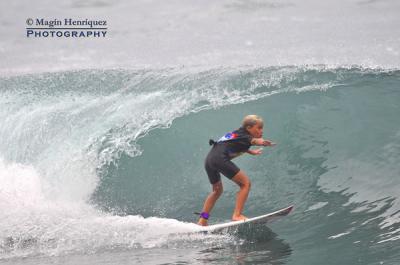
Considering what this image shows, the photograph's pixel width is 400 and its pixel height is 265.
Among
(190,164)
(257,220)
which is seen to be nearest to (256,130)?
(257,220)

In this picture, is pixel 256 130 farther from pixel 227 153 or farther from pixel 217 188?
pixel 217 188

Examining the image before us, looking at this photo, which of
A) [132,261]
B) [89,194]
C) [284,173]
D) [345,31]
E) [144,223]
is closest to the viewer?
[132,261]

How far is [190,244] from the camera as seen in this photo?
6602mm

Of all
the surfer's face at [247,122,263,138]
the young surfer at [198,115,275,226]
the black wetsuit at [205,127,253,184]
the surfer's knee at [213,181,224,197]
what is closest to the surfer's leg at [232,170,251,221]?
the young surfer at [198,115,275,226]

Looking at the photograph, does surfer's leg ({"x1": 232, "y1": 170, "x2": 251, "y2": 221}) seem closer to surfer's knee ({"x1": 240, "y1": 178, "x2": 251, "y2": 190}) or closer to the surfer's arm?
surfer's knee ({"x1": 240, "y1": 178, "x2": 251, "y2": 190})

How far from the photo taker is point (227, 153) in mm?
6965

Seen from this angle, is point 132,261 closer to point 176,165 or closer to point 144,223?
point 144,223

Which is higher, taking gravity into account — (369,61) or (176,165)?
(369,61)

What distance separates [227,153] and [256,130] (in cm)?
46

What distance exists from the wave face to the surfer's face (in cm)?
117

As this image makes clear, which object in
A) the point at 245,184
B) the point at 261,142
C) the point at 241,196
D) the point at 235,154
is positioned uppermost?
the point at 261,142

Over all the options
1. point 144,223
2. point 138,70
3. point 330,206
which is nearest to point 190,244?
point 144,223

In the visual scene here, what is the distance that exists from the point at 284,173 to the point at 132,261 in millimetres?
3608

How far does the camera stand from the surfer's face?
6.83 meters
